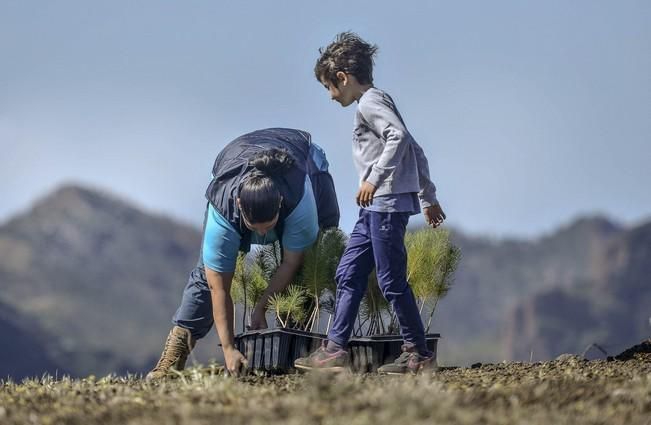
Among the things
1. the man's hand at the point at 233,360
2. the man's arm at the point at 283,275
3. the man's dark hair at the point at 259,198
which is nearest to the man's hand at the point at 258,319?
Answer: the man's arm at the point at 283,275

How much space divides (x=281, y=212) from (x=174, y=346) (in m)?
1.32

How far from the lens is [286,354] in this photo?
646 centimetres

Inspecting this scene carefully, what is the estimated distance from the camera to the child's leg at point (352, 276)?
6008 mm

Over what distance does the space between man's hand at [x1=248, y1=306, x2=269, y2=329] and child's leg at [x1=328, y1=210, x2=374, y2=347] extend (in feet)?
3.02

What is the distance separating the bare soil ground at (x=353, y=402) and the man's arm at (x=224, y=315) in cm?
54

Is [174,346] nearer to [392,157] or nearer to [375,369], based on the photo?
[375,369]

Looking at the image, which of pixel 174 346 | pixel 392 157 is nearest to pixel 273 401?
pixel 392 157

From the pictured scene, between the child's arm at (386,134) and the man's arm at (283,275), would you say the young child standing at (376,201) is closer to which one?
the child's arm at (386,134)

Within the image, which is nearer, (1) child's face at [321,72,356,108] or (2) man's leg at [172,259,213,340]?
(1) child's face at [321,72,356,108]

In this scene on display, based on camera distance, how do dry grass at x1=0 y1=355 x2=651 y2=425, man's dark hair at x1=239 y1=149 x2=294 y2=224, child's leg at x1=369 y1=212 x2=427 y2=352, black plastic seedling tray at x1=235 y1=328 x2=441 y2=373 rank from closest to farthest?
dry grass at x1=0 y1=355 x2=651 y2=425
child's leg at x1=369 y1=212 x2=427 y2=352
man's dark hair at x1=239 y1=149 x2=294 y2=224
black plastic seedling tray at x1=235 y1=328 x2=441 y2=373

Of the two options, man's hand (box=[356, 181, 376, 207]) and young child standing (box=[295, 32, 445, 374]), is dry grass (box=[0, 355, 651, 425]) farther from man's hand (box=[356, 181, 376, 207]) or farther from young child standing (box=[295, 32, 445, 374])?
man's hand (box=[356, 181, 376, 207])

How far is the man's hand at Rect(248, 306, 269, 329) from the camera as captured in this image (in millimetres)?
6867

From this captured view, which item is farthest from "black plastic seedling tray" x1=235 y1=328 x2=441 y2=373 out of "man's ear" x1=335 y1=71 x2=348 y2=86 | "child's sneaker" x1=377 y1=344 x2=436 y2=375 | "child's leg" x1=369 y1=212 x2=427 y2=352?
"man's ear" x1=335 y1=71 x2=348 y2=86

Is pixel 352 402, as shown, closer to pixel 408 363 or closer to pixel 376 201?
pixel 376 201
